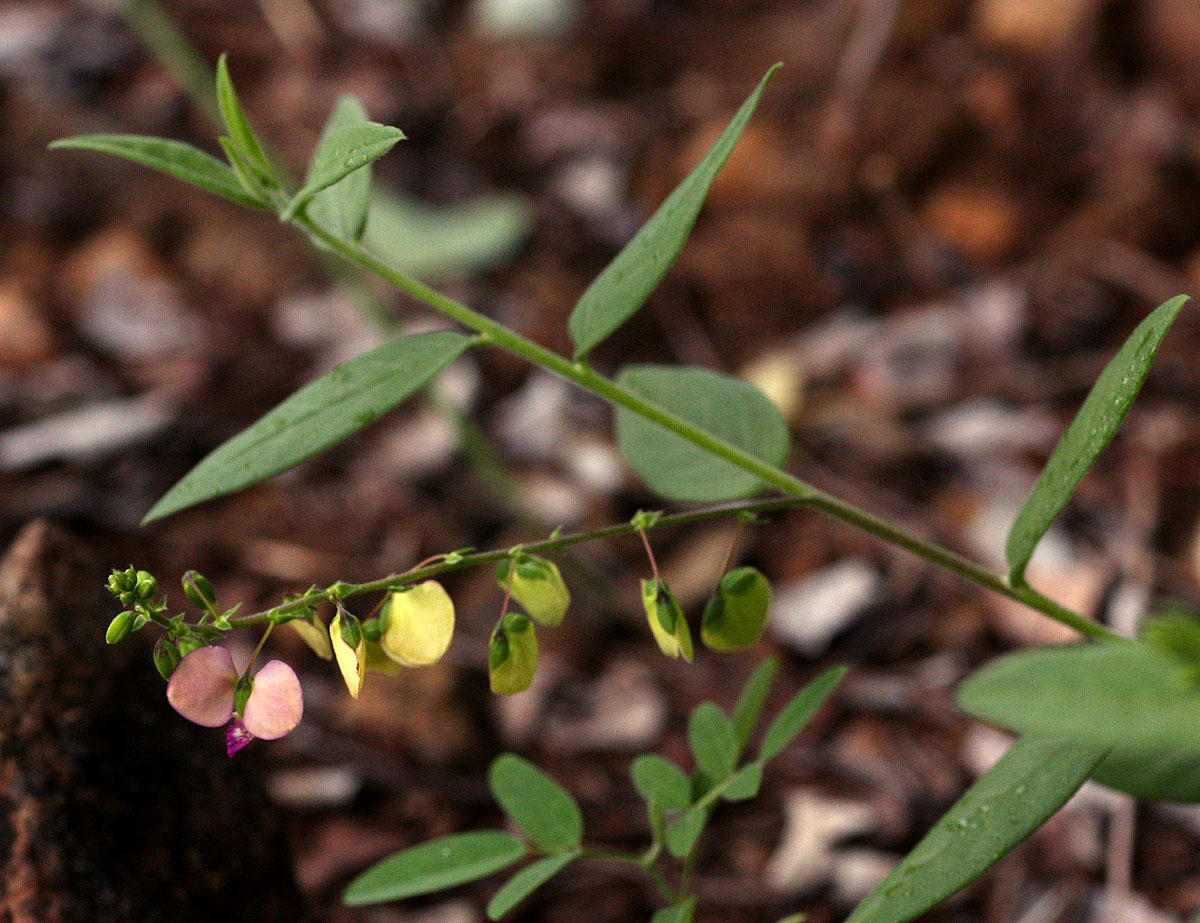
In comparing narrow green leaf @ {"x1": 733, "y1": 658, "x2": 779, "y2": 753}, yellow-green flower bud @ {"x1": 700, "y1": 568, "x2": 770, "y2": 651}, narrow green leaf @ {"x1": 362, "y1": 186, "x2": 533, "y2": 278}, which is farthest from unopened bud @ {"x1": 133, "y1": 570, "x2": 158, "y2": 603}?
narrow green leaf @ {"x1": 362, "y1": 186, "x2": 533, "y2": 278}

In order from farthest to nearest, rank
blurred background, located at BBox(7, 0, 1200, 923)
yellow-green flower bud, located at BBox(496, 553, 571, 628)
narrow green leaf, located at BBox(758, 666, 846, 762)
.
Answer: blurred background, located at BBox(7, 0, 1200, 923)
narrow green leaf, located at BBox(758, 666, 846, 762)
yellow-green flower bud, located at BBox(496, 553, 571, 628)

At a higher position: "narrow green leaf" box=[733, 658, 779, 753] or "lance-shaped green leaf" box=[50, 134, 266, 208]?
"lance-shaped green leaf" box=[50, 134, 266, 208]

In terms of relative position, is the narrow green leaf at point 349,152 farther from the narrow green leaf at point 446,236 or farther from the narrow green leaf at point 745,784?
the narrow green leaf at point 446,236

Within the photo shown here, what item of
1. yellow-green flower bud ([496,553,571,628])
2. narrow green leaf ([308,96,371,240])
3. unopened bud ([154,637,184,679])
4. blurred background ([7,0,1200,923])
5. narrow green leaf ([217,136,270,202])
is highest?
narrow green leaf ([217,136,270,202])

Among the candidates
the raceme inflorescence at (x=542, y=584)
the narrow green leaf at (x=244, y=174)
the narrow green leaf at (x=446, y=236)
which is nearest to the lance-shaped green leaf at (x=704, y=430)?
the raceme inflorescence at (x=542, y=584)

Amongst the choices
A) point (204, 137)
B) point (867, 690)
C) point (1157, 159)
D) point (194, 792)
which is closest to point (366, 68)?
point (204, 137)

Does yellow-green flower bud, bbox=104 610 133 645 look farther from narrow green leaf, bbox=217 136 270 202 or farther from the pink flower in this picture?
narrow green leaf, bbox=217 136 270 202

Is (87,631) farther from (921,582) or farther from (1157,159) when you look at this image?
(1157,159)

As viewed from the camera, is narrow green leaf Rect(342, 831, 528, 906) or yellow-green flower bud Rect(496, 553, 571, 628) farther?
narrow green leaf Rect(342, 831, 528, 906)
